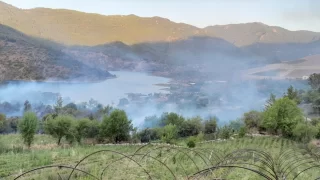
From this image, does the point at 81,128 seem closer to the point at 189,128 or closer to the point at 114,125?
the point at 114,125

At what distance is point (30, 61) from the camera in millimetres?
48344

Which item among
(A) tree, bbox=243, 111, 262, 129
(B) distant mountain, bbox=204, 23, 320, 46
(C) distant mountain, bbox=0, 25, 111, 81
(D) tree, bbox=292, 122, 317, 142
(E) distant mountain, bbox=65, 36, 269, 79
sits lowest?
(D) tree, bbox=292, 122, 317, 142

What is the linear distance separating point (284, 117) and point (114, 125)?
1443 cm

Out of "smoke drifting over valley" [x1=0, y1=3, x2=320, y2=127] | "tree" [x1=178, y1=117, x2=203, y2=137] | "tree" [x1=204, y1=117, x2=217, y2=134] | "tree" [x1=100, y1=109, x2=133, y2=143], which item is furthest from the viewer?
"smoke drifting over valley" [x1=0, y1=3, x2=320, y2=127]

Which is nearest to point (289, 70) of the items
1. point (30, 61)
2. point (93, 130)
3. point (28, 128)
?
point (30, 61)

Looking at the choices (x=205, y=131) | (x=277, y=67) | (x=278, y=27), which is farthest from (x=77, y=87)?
(x=278, y=27)

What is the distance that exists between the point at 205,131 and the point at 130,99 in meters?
36.1

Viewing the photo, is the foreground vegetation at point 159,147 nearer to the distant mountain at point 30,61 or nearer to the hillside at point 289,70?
the distant mountain at point 30,61

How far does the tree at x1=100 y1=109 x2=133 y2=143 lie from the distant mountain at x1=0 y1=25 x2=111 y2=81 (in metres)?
31.1

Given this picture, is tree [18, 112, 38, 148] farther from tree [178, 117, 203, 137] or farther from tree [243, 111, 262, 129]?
tree [243, 111, 262, 129]

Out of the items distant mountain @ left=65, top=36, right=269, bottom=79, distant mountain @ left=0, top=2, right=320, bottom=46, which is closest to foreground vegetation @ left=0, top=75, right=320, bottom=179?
distant mountain @ left=65, top=36, right=269, bottom=79

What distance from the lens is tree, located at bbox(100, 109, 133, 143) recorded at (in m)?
21.9

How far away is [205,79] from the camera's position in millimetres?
76938

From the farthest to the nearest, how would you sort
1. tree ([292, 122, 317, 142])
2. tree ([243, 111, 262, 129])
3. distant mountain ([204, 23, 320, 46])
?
1. distant mountain ([204, 23, 320, 46])
2. tree ([243, 111, 262, 129])
3. tree ([292, 122, 317, 142])
